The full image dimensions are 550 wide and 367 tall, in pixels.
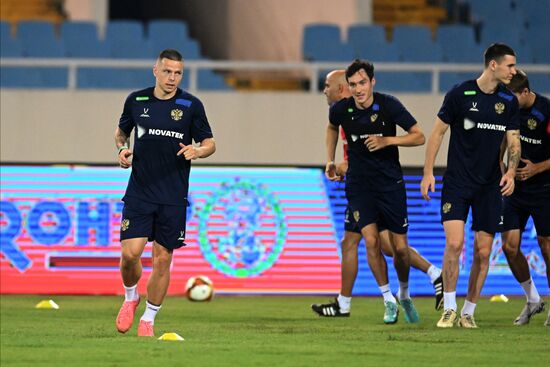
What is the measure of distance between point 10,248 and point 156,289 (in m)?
6.27

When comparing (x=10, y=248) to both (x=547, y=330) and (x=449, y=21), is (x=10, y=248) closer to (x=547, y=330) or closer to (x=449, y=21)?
(x=547, y=330)

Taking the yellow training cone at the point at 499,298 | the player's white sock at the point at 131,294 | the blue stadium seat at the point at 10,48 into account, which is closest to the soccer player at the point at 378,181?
the player's white sock at the point at 131,294

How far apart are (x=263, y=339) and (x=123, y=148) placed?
1.66 metres

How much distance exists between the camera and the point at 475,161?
9.75 m

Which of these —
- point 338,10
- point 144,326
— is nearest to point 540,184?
point 144,326

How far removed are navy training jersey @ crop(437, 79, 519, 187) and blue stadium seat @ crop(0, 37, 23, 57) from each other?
9.16 metres

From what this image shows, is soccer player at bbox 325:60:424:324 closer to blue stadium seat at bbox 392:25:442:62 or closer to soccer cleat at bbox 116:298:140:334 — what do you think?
soccer cleat at bbox 116:298:140:334

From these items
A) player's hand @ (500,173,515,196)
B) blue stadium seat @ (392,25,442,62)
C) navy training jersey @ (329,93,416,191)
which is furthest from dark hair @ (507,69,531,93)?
blue stadium seat @ (392,25,442,62)

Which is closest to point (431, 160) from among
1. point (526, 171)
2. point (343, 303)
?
point (526, 171)

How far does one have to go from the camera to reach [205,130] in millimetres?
9039

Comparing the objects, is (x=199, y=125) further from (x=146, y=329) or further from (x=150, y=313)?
(x=146, y=329)

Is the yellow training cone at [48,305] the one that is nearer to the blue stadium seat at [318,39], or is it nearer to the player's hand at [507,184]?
the player's hand at [507,184]

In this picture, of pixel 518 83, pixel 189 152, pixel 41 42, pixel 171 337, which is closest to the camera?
pixel 171 337

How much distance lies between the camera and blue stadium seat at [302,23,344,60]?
17.9 m
